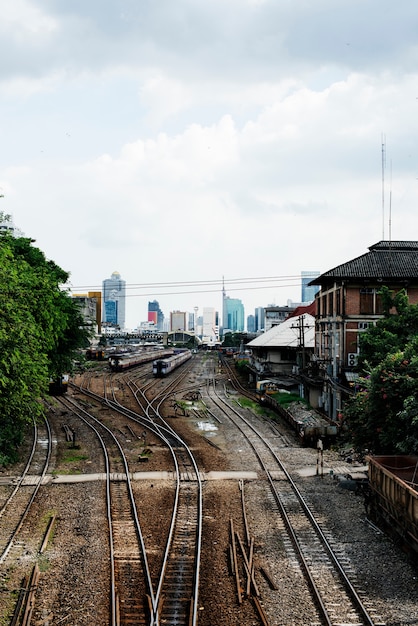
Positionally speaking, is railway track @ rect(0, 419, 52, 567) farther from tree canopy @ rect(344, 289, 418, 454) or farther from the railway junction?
tree canopy @ rect(344, 289, 418, 454)

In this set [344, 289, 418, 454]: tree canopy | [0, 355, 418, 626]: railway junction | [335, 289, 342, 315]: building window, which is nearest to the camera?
[0, 355, 418, 626]: railway junction

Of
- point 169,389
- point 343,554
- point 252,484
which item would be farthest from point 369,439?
point 169,389

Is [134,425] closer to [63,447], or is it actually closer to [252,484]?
[63,447]

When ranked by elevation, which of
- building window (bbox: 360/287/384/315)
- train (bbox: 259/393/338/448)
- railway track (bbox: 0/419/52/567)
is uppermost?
building window (bbox: 360/287/384/315)

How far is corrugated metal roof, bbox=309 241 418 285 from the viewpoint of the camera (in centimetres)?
3834

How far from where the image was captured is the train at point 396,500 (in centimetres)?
1382

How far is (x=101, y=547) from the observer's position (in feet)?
48.4

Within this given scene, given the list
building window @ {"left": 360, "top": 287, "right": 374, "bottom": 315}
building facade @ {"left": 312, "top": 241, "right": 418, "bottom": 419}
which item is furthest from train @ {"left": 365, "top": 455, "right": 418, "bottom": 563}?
building window @ {"left": 360, "top": 287, "right": 374, "bottom": 315}

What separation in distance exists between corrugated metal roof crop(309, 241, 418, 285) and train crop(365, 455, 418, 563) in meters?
21.5

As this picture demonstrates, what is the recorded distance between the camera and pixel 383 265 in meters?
39.6

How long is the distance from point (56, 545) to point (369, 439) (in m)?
11.1

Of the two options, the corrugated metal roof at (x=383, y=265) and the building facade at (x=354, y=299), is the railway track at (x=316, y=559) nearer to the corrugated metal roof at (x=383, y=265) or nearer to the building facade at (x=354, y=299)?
the building facade at (x=354, y=299)

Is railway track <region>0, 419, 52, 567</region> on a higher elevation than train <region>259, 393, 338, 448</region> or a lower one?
lower

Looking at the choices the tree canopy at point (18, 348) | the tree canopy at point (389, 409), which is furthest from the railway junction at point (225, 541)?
the tree canopy at point (18, 348)
